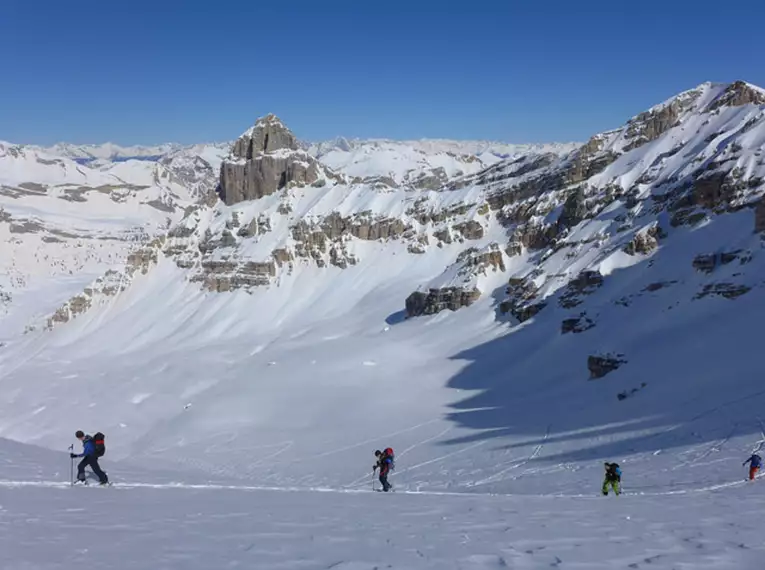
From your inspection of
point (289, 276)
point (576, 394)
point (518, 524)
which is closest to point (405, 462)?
point (576, 394)

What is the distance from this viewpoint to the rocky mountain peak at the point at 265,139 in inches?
6304

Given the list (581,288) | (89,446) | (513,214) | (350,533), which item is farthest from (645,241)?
(350,533)

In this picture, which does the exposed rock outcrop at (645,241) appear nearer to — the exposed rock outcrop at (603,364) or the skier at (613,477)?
the exposed rock outcrop at (603,364)

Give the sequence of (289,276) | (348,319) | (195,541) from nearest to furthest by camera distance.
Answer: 1. (195,541)
2. (348,319)
3. (289,276)

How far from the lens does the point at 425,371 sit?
217ft

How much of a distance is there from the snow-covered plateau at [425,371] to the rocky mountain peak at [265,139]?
857 millimetres

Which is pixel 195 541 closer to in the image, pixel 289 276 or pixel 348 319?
pixel 348 319

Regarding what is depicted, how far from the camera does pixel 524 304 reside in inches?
3002

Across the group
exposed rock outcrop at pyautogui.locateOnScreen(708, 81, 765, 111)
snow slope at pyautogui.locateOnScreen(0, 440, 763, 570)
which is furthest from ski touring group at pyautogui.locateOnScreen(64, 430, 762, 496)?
exposed rock outcrop at pyautogui.locateOnScreen(708, 81, 765, 111)

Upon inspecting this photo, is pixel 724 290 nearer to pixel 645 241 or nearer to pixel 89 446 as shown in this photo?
pixel 645 241

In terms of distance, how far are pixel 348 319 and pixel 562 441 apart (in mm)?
72392

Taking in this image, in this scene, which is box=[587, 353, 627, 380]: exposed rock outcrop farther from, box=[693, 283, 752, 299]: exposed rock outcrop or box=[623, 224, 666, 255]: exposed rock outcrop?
box=[623, 224, 666, 255]: exposed rock outcrop

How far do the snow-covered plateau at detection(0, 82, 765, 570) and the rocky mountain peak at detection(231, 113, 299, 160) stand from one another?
0.86 metres

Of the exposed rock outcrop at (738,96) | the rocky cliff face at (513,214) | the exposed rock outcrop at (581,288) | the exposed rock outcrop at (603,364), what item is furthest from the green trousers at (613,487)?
the exposed rock outcrop at (738,96)
